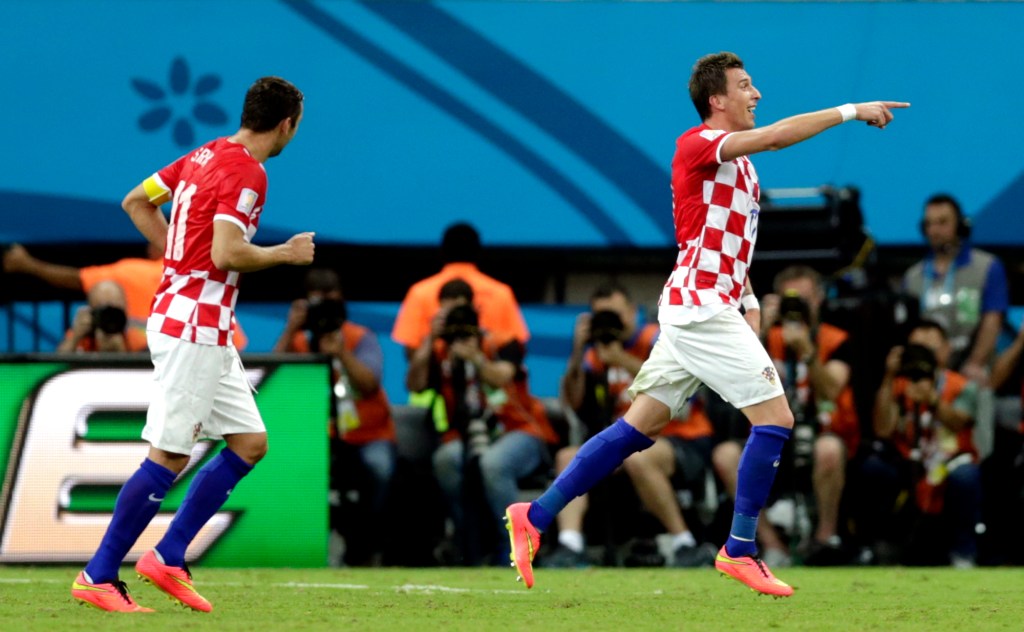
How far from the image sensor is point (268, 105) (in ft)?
21.6

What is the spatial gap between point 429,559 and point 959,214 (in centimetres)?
368

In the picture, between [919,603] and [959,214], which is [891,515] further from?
[919,603]

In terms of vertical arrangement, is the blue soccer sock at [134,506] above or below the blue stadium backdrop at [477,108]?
below

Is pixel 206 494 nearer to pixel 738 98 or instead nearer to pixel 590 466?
pixel 590 466

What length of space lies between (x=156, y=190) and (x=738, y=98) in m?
2.29

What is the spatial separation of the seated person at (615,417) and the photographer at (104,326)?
96.2 inches

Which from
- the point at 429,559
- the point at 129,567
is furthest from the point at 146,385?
the point at 429,559

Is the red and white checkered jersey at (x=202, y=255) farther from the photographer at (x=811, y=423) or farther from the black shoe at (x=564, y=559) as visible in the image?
the photographer at (x=811, y=423)

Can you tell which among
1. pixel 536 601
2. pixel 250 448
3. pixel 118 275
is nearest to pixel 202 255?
pixel 250 448

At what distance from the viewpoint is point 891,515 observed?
1029 centimetres

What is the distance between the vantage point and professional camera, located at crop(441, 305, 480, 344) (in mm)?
9992

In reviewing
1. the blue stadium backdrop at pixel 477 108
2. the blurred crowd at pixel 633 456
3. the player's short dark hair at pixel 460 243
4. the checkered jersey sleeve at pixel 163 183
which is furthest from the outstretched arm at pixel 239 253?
the blue stadium backdrop at pixel 477 108

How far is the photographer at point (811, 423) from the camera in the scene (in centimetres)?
997

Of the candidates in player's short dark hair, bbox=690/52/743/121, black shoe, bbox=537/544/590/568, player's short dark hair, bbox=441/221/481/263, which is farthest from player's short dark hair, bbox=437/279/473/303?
player's short dark hair, bbox=690/52/743/121
